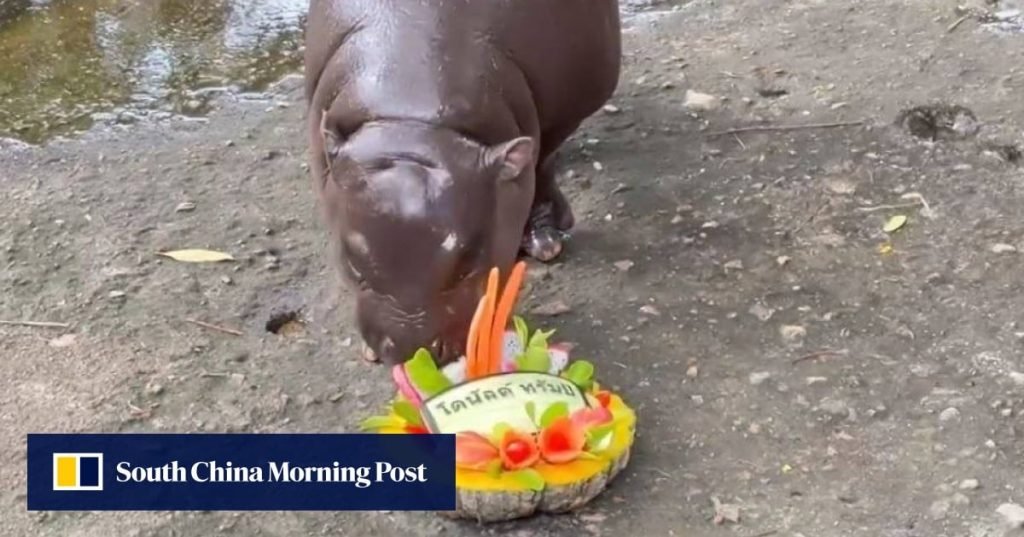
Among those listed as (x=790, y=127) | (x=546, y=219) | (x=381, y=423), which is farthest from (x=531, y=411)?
(x=790, y=127)

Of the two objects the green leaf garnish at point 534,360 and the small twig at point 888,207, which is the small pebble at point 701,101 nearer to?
the small twig at point 888,207

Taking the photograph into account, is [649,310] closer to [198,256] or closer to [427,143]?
[427,143]

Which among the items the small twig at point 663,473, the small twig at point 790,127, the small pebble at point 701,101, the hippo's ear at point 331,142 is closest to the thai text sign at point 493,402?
the small twig at point 663,473

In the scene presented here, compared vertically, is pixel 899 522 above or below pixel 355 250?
below

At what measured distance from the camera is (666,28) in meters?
4.75

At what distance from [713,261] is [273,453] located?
3.95ft

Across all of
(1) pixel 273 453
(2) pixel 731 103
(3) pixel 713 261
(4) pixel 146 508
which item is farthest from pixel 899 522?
(2) pixel 731 103

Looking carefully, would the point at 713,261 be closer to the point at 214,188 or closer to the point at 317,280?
the point at 317,280

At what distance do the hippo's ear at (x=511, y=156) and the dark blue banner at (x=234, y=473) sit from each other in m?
0.53

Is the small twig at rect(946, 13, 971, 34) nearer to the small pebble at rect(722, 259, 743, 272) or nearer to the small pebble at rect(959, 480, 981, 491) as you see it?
the small pebble at rect(722, 259, 743, 272)

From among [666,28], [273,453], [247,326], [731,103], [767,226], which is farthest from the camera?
[666,28]

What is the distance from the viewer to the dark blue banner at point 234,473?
267 cm

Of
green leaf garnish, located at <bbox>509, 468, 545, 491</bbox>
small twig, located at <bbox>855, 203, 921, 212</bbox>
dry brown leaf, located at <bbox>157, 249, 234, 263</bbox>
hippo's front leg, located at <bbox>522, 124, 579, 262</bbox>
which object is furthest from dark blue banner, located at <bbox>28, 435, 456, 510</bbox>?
small twig, located at <bbox>855, 203, 921, 212</bbox>

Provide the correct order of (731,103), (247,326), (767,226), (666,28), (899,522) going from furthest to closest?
(666,28)
(731,103)
(767,226)
(247,326)
(899,522)
